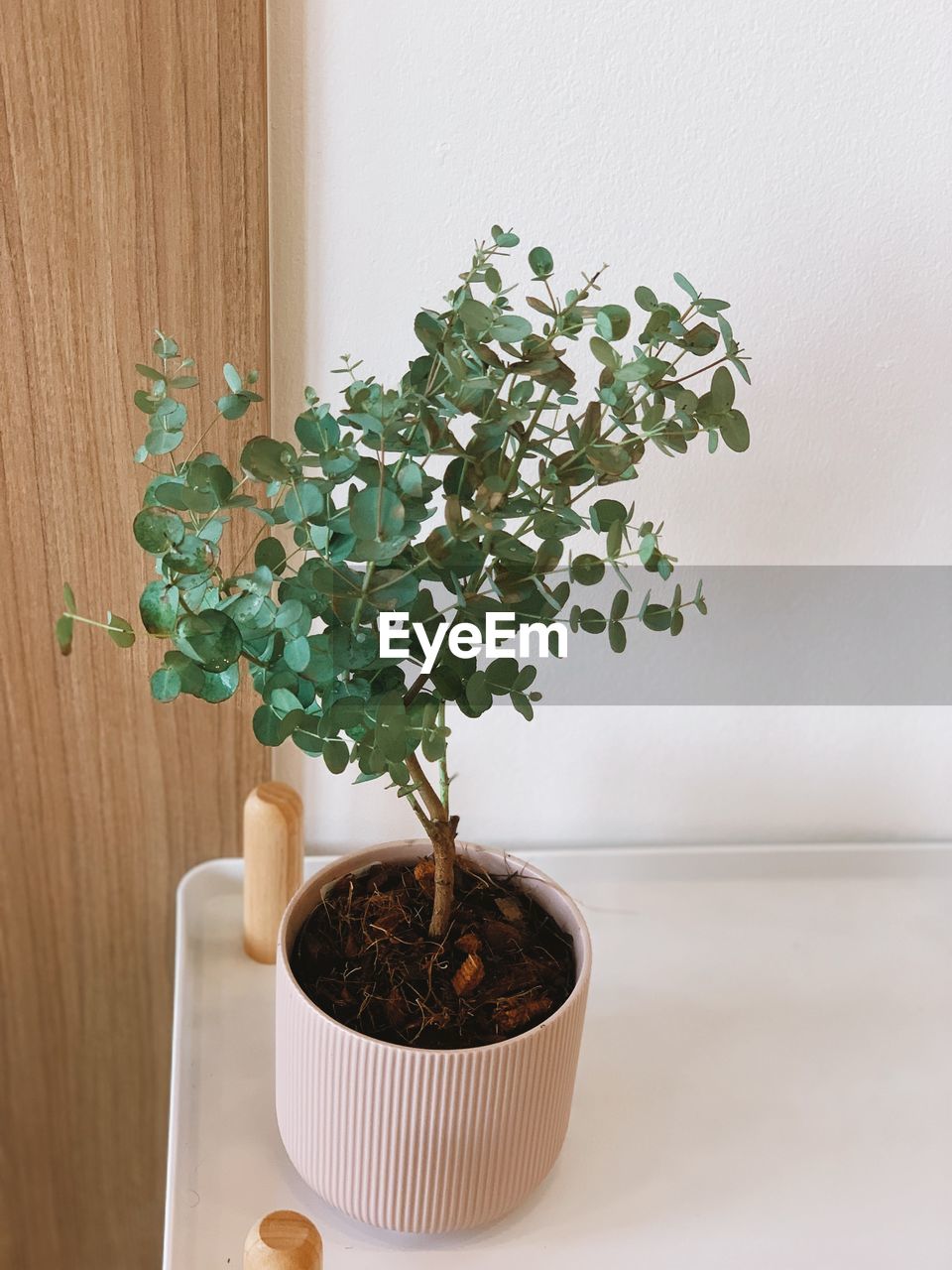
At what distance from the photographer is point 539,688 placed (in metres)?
0.92

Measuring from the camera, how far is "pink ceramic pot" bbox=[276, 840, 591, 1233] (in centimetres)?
61

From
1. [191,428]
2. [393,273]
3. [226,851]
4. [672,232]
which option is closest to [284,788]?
[226,851]

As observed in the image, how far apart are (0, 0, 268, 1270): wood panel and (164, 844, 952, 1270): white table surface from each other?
6 centimetres

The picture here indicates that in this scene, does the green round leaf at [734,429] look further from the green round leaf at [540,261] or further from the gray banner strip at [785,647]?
the gray banner strip at [785,647]

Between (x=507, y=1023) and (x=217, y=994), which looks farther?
(x=217, y=994)

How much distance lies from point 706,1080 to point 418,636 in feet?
1.37

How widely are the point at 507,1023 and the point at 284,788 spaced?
28cm

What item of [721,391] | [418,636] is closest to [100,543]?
[418,636]

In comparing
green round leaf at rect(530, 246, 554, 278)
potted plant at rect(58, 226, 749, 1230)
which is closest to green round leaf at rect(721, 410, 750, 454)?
potted plant at rect(58, 226, 749, 1230)

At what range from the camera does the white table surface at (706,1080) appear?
68 centimetres

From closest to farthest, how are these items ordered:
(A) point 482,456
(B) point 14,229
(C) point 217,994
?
(A) point 482,456 < (B) point 14,229 < (C) point 217,994

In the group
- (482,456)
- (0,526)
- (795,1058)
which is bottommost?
(795,1058)

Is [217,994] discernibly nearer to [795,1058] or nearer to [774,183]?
[795,1058]

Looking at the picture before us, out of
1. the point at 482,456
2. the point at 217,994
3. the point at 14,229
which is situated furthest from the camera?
the point at 217,994
